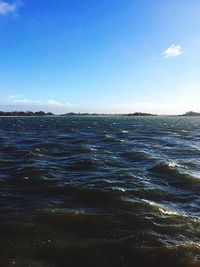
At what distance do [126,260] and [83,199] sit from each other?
499 centimetres

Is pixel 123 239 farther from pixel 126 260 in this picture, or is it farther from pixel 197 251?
pixel 197 251

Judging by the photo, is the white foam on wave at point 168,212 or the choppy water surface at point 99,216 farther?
the white foam on wave at point 168,212

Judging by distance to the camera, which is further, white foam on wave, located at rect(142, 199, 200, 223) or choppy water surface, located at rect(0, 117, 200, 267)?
white foam on wave, located at rect(142, 199, 200, 223)

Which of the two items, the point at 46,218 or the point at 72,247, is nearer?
the point at 72,247

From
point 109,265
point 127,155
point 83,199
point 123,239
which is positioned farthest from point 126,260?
point 127,155

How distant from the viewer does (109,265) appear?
6984 millimetres

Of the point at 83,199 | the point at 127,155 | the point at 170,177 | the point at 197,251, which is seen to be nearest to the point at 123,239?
the point at 197,251

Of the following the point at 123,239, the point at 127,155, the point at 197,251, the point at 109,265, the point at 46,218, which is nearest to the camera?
the point at 109,265

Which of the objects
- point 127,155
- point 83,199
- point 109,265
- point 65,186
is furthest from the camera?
point 127,155

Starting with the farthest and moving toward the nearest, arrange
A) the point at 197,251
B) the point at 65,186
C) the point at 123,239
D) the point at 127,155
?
the point at 127,155 < the point at 65,186 < the point at 123,239 < the point at 197,251

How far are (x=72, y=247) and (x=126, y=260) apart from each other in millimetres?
1397

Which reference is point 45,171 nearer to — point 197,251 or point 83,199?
point 83,199

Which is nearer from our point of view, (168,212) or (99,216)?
(99,216)

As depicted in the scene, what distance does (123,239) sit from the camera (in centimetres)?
833
